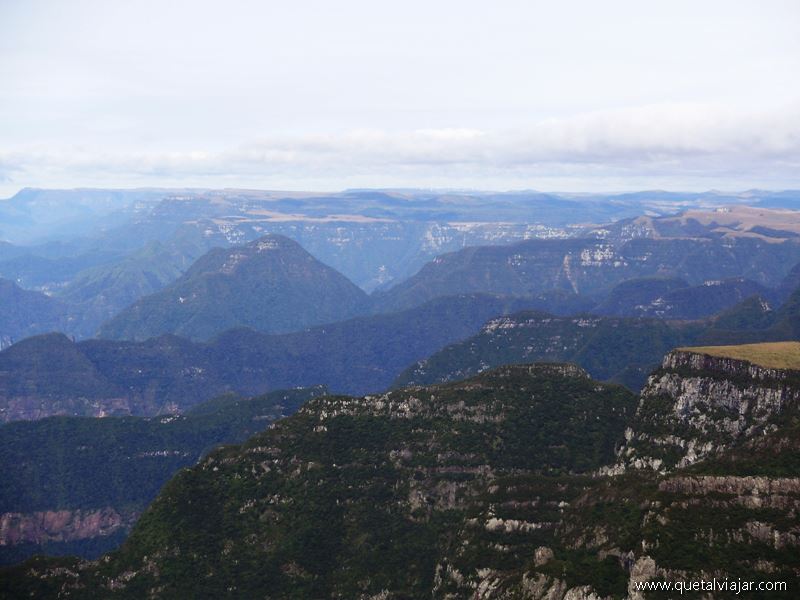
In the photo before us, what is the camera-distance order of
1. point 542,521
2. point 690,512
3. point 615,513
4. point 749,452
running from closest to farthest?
1. point 690,512
2. point 615,513
3. point 749,452
4. point 542,521

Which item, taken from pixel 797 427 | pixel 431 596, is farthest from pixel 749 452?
pixel 431 596

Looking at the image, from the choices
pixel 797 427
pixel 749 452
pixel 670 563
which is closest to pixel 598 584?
pixel 670 563

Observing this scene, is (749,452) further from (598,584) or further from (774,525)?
(598,584)

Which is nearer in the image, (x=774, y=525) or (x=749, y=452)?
(x=774, y=525)

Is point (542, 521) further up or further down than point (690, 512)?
further down

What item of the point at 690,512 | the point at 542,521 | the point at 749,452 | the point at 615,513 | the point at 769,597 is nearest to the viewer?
the point at 769,597

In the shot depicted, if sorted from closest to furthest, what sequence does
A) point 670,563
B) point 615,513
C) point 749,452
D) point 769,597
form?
point 769,597 → point 670,563 → point 615,513 → point 749,452

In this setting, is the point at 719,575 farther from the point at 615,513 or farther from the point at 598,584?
the point at 615,513

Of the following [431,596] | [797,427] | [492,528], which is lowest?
[431,596]

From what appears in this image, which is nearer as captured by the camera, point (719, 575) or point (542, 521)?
point (719, 575)
